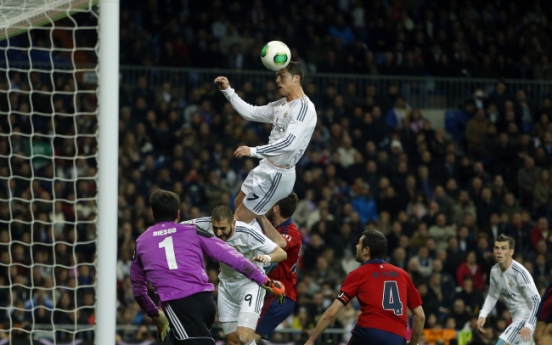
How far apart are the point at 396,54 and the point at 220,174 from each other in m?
5.02

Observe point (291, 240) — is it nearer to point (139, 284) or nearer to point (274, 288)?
point (274, 288)

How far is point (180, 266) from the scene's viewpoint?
23.7 ft

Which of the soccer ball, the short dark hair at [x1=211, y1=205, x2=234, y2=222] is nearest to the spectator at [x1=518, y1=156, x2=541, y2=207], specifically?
the soccer ball

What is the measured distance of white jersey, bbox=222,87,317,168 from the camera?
8.61 meters

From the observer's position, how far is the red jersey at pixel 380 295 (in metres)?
8.31

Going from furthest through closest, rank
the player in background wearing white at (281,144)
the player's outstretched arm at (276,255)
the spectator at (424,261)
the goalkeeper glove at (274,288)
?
1. the spectator at (424,261)
2. the player in background wearing white at (281,144)
3. the player's outstretched arm at (276,255)
4. the goalkeeper glove at (274,288)

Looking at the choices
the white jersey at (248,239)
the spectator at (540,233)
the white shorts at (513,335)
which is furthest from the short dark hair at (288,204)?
the spectator at (540,233)

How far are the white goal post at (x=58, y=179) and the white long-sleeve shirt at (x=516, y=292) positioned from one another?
463 centimetres

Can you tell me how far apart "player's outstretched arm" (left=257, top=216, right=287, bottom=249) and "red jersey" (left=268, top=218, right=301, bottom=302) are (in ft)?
0.95

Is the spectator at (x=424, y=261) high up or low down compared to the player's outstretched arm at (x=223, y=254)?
down

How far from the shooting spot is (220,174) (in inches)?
645

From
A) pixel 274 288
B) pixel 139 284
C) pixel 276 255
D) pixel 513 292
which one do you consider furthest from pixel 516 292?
pixel 139 284

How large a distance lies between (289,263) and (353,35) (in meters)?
10.8

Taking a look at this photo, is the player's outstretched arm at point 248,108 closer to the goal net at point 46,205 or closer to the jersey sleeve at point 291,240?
the jersey sleeve at point 291,240
